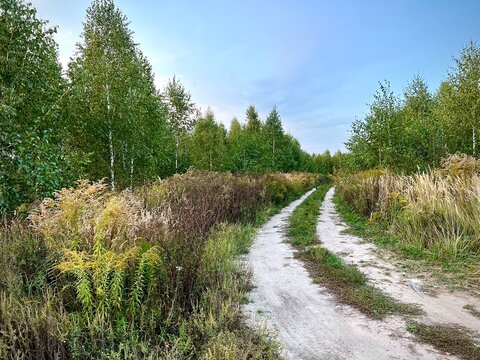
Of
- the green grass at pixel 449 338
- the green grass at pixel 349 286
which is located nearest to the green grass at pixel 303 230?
the green grass at pixel 349 286

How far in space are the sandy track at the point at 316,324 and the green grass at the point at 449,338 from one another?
14 centimetres

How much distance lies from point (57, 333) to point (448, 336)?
4.04m

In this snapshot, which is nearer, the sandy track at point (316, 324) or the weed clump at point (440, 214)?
the sandy track at point (316, 324)

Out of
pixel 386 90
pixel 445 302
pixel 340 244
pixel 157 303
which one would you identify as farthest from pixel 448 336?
pixel 386 90

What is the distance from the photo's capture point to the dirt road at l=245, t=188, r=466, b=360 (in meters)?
3.20

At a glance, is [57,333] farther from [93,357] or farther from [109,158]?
[109,158]

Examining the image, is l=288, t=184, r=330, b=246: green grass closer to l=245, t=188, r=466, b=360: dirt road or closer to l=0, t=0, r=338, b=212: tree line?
l=245, t=188, r=466, b=360: dirt road

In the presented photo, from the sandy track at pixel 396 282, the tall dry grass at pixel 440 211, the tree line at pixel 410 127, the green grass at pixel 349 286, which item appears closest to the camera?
the sandy track at pixel 396 282

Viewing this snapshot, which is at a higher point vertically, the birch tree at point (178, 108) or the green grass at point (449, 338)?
the birch tree at point (178, 108)

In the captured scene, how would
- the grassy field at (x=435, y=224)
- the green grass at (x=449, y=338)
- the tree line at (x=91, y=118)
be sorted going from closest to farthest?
the green grass at (x=449, y=338) → the grassy field at (x=435, y=224) → the tree line at (x=91, y=118)

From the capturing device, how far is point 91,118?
1415 cm

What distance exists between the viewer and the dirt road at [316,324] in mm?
3197

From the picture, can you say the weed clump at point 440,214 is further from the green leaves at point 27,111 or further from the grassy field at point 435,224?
the green leaves at point 27,111

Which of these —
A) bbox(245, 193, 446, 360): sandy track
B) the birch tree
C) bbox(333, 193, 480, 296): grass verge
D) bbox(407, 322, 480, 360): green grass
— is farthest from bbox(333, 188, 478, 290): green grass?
the birch tree
